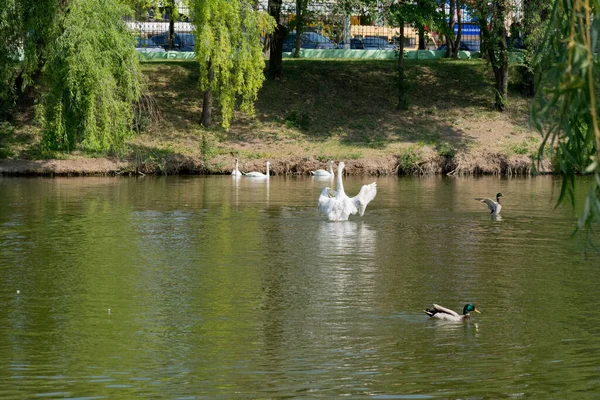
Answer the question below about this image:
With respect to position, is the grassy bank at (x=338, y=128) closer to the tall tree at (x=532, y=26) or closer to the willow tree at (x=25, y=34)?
the tall tree at (x=532, y=26)

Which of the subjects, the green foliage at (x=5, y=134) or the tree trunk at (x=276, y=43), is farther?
the tree trunk at (x=276, y=43)

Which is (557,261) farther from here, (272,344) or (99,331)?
Answer: (99,331)

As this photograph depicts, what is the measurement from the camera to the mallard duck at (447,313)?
16266 mm

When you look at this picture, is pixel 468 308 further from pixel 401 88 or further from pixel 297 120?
pixel 401 88

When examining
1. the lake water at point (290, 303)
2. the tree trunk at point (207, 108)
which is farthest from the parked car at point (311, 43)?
the lake water at point (290, 303)

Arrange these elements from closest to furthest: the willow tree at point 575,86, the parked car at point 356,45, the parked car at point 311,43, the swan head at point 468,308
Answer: the willow tree at point 575,86 → the swan head at point 468,308 → the parked car at point 311,43 → the parked car at point 356,45


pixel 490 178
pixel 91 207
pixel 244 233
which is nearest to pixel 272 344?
pixel 244 233

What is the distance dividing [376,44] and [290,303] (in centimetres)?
4814

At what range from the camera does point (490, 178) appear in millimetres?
43219

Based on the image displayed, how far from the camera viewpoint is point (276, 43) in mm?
52062

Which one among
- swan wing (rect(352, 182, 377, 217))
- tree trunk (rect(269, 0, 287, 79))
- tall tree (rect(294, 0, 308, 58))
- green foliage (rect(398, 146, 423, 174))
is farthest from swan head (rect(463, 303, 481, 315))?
tall tree (rect(294, 0, 308, 58))

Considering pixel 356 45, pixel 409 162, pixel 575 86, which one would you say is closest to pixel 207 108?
pixel 409 162

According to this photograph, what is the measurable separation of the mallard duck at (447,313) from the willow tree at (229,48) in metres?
30.1

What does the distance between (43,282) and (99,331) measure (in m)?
4.31
